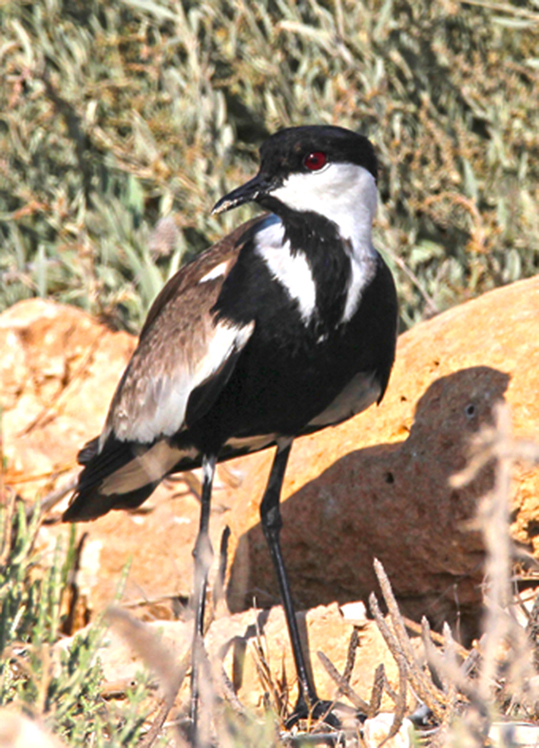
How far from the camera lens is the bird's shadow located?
3.68 meters

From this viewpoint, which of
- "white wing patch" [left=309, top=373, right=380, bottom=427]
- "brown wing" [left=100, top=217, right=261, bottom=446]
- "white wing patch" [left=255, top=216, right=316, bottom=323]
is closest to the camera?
"white wing patch" [left=255, top=216, right=316, bottom=323]

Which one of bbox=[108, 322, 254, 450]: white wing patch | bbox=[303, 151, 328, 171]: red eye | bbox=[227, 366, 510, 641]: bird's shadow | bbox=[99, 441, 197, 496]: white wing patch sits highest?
bbox=[303, 151, 328, 171]: red eye

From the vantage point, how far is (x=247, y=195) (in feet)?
10.9

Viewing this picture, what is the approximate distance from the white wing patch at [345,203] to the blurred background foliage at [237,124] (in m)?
1.59

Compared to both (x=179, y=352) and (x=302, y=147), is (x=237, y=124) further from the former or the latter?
(x=302, y=147)

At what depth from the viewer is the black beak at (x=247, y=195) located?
3332 millimetres

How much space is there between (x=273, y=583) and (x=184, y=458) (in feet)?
2.31

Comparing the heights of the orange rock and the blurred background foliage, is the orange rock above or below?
below

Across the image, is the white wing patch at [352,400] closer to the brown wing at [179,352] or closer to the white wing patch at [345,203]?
the white wing patch at [345,203]

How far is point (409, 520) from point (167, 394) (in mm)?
987

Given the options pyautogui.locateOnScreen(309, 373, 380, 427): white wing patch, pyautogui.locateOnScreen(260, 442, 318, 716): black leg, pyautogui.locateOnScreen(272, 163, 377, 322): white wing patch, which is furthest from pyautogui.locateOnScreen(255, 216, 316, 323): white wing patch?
pyautogui.locateOnScreen(260, 442, 318, 716): black leg

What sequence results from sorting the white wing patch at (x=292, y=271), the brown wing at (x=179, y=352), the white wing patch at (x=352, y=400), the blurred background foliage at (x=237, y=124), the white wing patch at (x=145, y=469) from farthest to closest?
the blurred background foliage at (x=237, y=124) < the white wing patch at (x=145, y=469) < the white wing patch at (x=352, y=400) < the brown wing at (x=179, y=352) < the white wing patch at (x=292, y=271)

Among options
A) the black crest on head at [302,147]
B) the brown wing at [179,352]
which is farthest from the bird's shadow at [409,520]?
the black crest on head at [302,147]

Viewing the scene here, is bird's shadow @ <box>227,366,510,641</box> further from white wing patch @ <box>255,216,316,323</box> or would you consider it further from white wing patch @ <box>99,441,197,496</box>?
white wing patch @ <box>255,216,316,323</box>
